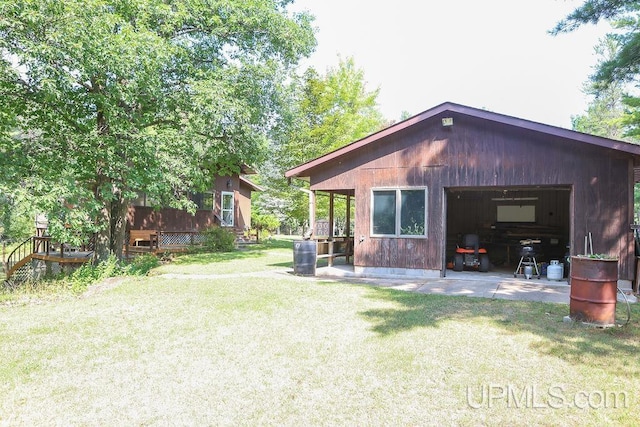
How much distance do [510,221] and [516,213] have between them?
12.5 inches

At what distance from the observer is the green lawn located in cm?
312

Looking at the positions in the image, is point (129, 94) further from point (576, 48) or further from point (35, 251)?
point (576, 48)

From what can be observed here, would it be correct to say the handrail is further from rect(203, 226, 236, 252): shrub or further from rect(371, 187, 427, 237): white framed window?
rect(371, 187, 427, 237): white framed window

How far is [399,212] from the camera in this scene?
971cm

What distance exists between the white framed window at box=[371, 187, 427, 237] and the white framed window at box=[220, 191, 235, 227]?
12526mm

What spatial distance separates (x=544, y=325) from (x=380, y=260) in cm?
489

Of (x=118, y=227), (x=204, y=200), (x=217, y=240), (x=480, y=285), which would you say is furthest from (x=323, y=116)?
(x=480, y=285)

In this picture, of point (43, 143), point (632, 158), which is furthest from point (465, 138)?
point (43, 143)

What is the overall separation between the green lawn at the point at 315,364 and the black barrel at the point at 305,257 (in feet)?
9.90

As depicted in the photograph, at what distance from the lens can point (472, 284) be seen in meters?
8.52

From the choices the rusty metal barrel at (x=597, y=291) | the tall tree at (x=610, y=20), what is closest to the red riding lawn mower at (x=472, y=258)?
the rusty metal barrel at (x=597, y=291)

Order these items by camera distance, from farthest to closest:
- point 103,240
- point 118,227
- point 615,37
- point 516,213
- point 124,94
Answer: point 615,37 < point 516,213 < point 118,227 < point 103,240 < point 124,94

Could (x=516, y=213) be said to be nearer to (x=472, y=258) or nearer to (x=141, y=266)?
(x=472, y=258)

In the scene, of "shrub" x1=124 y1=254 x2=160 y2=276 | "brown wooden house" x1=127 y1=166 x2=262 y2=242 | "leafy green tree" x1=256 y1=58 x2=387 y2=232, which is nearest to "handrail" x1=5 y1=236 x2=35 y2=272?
"shrub" x1=124 y1=254 x2=160 y2=276
